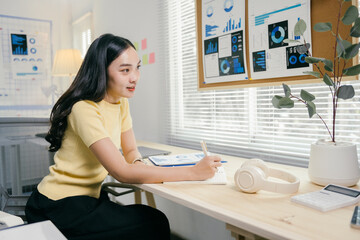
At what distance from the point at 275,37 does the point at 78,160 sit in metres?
1.06

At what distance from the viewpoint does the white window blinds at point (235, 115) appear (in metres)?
1.43

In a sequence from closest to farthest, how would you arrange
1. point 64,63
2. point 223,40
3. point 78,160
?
point 78,160 → point 223,40 → point 64,63

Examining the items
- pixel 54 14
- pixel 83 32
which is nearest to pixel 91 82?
pixel 83 32

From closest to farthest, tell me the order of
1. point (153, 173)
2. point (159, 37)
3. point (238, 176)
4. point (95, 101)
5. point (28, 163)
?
point (238, 176) → point (153, 173) → point (95, 101) → point (28, 163) → point (159, 37)

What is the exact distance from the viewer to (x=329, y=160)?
1.05 meters

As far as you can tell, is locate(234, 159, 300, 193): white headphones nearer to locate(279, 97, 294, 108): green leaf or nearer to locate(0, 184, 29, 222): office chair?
locate(279, 97, 294, 108): green leaf

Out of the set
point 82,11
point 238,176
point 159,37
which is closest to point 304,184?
point 238,176

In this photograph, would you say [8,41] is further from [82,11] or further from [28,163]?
[28,163]

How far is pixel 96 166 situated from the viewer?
1.29 meters

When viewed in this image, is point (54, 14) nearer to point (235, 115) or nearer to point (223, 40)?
point (223, 40)

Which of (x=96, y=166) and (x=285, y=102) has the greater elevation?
(x=285, y=102)

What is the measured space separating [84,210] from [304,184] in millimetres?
799

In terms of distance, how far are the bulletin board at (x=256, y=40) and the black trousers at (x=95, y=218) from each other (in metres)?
0.88

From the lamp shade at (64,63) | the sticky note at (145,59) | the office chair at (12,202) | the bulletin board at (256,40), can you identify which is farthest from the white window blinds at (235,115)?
the lamp shade at (64,63)
